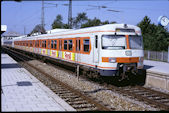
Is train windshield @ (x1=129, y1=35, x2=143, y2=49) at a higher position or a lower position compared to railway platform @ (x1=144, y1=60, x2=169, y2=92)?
higher

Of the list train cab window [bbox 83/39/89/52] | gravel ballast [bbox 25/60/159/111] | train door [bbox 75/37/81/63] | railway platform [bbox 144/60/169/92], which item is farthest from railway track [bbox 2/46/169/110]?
train door [bbox 75/37/81/63]

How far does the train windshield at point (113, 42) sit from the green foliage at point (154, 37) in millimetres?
17552

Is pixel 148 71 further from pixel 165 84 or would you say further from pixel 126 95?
pixel 126 95

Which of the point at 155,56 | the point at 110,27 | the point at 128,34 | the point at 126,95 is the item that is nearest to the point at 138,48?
the point at 128,34

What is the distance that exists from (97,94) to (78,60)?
430 centimetres

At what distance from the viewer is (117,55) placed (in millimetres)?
10453

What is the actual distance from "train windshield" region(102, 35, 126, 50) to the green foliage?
1755 centimetres

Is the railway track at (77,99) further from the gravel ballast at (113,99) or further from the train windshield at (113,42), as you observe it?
the train windshield at (113,42)

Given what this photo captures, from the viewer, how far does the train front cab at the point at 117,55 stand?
10439mm

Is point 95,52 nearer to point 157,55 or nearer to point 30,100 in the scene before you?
point 30,100

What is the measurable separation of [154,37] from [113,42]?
20469 millimetres

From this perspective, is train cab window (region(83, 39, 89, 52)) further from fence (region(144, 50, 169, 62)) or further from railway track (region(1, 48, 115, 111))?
fence (region(144, 50, 169, 62))

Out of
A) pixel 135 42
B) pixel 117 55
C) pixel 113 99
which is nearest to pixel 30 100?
pixel 113 99

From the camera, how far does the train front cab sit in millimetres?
10439
